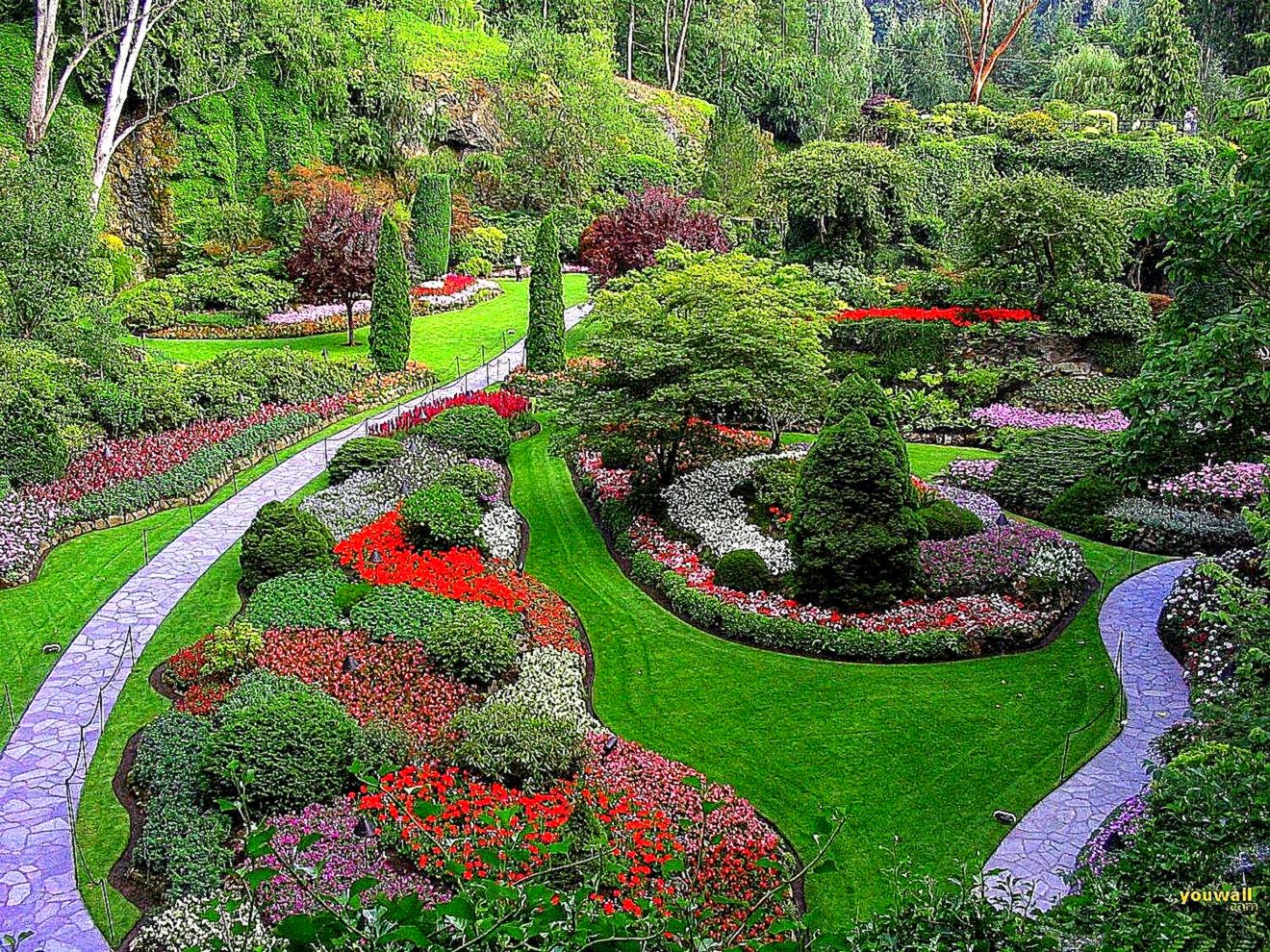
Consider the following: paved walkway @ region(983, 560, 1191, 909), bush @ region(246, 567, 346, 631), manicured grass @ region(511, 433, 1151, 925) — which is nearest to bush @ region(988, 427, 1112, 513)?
paved walkway @ region(983, 560, 1191, 909)

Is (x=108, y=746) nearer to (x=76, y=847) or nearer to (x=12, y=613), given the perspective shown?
(x=76, y=847)

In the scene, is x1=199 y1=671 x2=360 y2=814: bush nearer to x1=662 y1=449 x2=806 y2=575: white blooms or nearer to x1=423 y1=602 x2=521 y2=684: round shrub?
x1=423 y1=602 x2=521 y2=684: round shrub

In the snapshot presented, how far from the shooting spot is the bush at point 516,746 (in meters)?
8.49

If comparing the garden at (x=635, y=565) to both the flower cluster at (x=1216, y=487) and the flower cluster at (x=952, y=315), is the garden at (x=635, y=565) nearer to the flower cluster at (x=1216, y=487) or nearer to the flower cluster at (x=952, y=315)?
the flower cluster at (x=1216, y=487)

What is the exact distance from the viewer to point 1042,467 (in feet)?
52.0

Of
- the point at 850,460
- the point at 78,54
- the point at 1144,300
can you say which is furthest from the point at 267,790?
the point at 78,54

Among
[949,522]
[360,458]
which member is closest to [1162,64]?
[949,522]

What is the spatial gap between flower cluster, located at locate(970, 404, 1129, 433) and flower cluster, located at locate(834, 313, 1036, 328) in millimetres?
2343

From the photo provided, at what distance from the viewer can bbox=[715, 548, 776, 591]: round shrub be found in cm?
1234

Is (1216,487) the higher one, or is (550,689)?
(1216,487)

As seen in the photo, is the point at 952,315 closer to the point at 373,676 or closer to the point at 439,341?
the point at 439,341

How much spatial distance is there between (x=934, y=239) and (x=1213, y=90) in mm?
31040

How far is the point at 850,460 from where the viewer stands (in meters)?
11.5

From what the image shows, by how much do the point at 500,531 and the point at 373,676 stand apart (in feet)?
14.5
